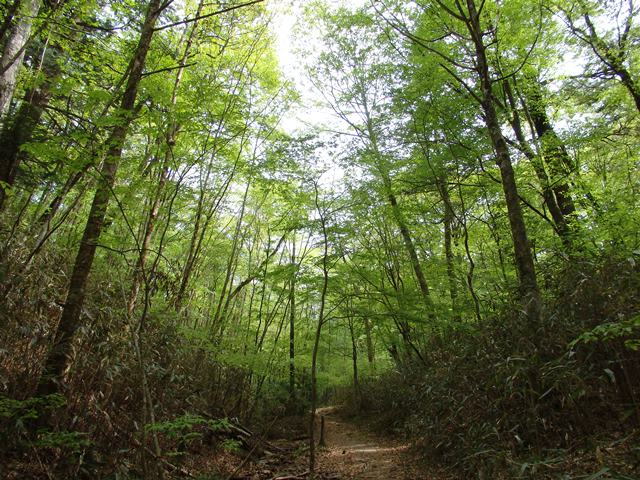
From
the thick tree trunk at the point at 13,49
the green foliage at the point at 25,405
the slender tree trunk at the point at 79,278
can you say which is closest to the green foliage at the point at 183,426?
the green foliage at the point at 25,405

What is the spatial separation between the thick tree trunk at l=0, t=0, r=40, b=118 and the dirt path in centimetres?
785

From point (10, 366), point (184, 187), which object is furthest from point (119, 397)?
point (184, 187)

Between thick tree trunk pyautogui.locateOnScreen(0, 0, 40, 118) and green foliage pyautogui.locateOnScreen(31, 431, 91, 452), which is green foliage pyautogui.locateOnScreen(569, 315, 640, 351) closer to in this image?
green foliage pyautogui.locateOnScreen(31, 431, 91, 452)

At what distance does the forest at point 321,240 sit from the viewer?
354 cm

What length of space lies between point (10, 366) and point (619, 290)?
691 centimetres

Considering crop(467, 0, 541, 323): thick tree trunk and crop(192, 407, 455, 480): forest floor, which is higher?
crop(467, 0, 541, 323): thick tree trunk

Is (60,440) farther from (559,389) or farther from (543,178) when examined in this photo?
(543,178)

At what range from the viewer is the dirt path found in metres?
5.56

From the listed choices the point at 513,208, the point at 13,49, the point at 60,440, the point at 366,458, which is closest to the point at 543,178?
the point at 513,208

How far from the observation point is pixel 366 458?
695cm

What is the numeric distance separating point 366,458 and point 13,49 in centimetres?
923

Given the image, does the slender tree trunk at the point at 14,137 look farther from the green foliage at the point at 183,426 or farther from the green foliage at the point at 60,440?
the green foliage at the point at 183,426

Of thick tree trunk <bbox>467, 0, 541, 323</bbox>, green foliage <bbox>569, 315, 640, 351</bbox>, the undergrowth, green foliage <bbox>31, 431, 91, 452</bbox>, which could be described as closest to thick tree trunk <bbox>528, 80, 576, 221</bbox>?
thick tree trunk <bbox>467, 0, 541, 323</bbox>

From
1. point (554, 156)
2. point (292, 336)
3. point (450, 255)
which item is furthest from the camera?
point (292, 336)
